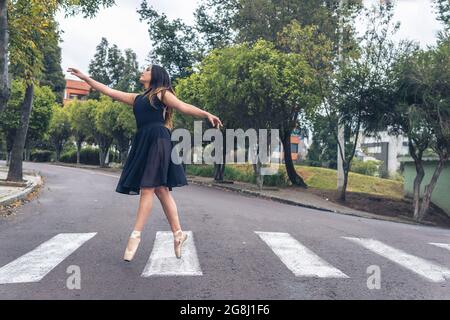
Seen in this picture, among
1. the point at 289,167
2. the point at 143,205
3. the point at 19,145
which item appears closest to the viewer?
the point at 143,205

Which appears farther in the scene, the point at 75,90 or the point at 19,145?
the point at 75,90

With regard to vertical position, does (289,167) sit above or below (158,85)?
below

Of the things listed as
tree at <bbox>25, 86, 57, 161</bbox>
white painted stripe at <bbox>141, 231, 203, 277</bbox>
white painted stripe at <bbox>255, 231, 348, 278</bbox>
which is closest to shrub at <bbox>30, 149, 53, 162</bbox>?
tree at <bbox>25, 86, 57, 161</bbox>

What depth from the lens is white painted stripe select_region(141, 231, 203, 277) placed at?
15.9 feet

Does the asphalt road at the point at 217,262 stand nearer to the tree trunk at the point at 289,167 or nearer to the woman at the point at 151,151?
the woman at the point at 151,151

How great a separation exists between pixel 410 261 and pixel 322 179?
95.3ft

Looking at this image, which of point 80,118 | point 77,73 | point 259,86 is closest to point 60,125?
point 80,118

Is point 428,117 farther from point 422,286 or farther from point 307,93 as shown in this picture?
point 422,286

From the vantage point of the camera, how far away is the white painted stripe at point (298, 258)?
5.06 m

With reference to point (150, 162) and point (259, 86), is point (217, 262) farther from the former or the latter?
point (259, 86)

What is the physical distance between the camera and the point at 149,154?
16.3ft

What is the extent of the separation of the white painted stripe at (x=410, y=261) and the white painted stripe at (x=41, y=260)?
12.9 ft

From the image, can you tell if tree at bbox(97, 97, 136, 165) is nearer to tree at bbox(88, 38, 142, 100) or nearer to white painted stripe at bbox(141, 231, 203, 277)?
tree at bbox(88, 38, 142, 100)
